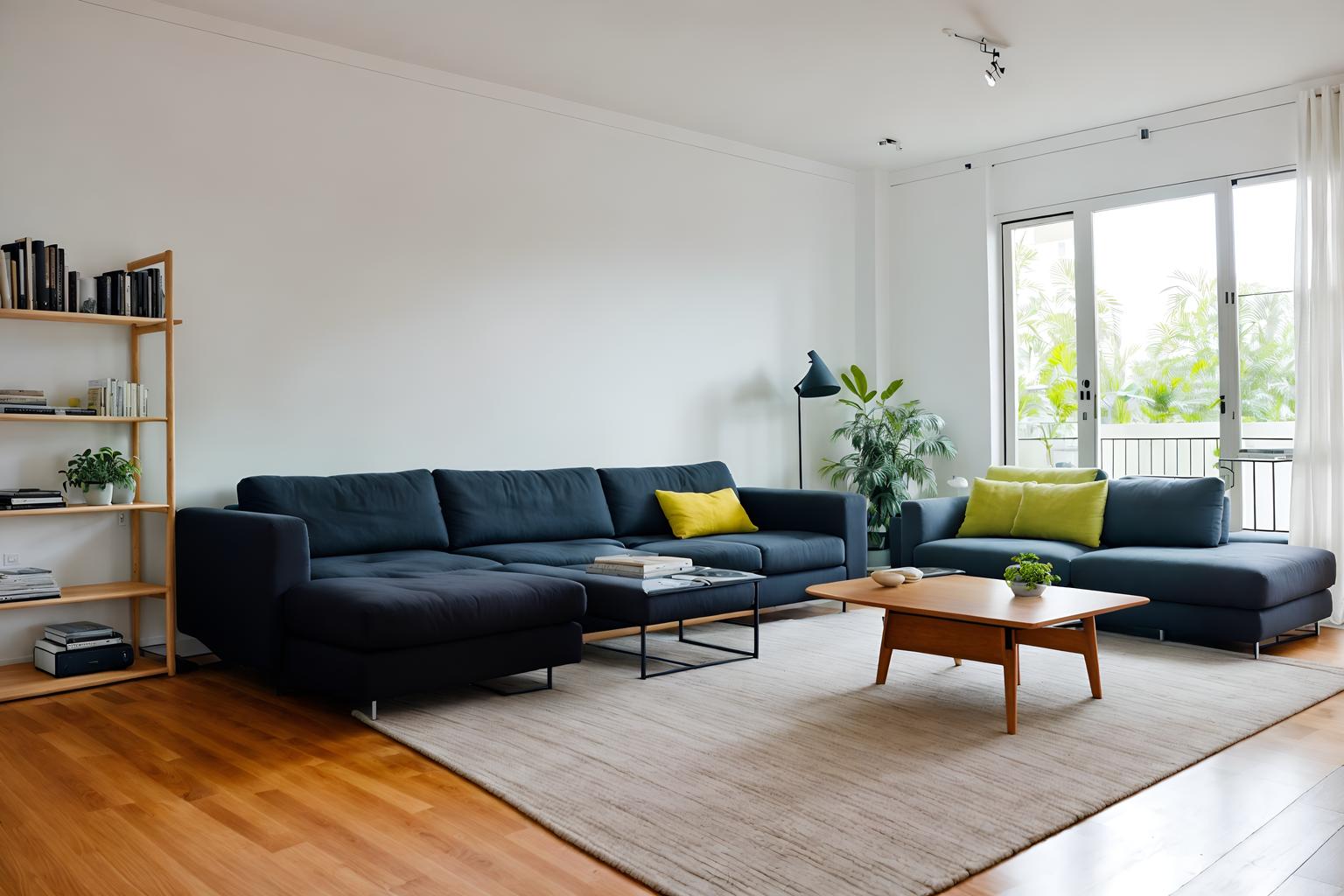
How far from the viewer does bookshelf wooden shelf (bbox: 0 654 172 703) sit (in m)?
3.75

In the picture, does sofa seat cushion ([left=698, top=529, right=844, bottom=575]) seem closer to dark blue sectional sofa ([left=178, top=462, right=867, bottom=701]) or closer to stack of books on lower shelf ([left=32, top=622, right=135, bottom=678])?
dark blue sectional sofa ([left=178, top=462, right=867, bottom=701])

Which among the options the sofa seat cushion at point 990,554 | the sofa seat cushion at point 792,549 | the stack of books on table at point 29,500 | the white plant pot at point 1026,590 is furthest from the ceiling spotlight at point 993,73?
the stack of books on table at point 29,500

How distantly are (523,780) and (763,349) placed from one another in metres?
4.50

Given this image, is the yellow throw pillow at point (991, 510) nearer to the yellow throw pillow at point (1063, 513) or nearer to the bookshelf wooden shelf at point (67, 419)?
the yellow throw pillow at point (1063, 513)

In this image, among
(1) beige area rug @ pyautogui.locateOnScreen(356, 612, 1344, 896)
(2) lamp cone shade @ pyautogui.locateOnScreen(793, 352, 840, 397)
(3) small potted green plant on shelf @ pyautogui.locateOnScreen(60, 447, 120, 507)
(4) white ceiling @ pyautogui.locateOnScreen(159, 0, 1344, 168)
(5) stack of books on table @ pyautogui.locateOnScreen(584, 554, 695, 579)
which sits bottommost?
(1) beige area rug @ pyautogui.locateOnScreen(356, 612, 1344, 896)

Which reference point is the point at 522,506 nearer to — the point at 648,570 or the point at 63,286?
the point at 648,570

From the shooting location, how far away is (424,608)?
11.2 feet

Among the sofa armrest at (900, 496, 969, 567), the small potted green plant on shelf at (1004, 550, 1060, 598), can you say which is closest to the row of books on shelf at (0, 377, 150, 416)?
the small potted green plant on shelf at (1004, 550, 1060, 598)

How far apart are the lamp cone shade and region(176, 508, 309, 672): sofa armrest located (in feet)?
11.9

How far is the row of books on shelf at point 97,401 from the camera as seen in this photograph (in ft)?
12.7

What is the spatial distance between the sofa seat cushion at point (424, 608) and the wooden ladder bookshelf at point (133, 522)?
0.84 meters

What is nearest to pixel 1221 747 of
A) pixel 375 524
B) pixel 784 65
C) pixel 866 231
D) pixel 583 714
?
pixel 583 714

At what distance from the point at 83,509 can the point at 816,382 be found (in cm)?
422

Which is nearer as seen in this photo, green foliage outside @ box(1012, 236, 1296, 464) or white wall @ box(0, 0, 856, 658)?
white wall @ box(0, 0, 856, 658)
